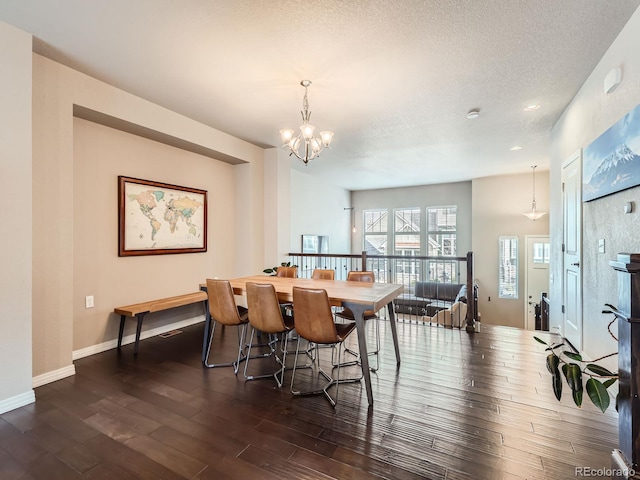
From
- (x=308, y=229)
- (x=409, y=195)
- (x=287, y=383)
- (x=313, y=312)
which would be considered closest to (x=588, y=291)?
(x=313, y=312)

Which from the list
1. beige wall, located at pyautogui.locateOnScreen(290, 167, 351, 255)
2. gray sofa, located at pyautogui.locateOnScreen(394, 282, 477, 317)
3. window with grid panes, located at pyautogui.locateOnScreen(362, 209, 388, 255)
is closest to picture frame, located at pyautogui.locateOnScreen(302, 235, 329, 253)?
beige wall, located at pyautogui.locateOnScreen(290, 167, 351, 255)

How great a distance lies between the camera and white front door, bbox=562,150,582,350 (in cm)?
317

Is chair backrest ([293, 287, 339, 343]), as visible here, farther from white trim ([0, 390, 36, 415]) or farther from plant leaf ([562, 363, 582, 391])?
white trim ([0, 390, 36, 415])

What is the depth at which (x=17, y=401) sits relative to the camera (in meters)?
2.30

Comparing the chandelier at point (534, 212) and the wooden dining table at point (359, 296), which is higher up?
the chandelier at point (534, 212)

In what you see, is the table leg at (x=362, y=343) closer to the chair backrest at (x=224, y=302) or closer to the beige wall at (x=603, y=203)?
the chair backrest at (x=224, y=302)

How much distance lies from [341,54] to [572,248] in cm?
329

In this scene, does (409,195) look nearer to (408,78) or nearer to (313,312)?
(408,78)

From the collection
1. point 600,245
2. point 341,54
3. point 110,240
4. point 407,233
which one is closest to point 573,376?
point 600,245


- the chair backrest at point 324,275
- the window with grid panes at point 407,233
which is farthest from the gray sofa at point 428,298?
the chair backrest at point 324,275

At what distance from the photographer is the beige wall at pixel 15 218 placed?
2283mm

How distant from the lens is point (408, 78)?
3029 mm

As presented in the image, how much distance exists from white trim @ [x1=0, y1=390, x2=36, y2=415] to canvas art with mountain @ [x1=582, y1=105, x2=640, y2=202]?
15.7 feet

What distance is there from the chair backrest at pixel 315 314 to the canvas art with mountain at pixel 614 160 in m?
2.35
